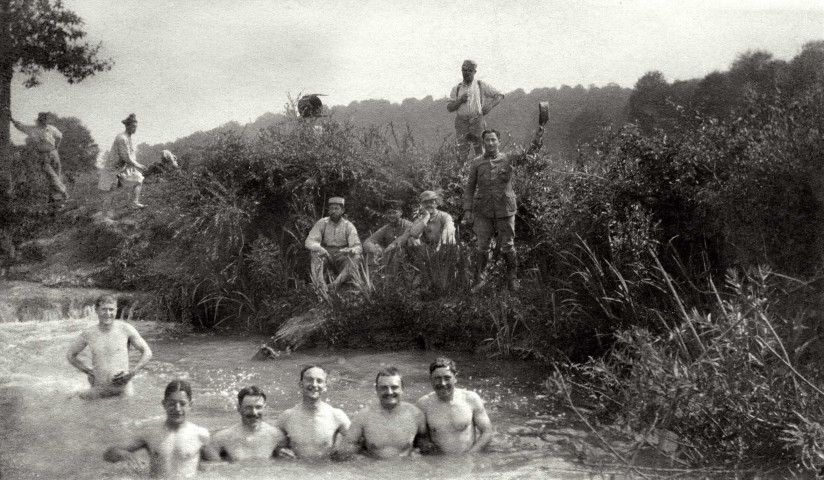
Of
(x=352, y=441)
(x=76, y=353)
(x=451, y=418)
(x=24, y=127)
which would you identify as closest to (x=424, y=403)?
(x=451, y=418)

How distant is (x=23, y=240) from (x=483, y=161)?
6.56 m

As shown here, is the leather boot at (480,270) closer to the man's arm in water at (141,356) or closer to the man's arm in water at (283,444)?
the man's arm in water at (283,444)

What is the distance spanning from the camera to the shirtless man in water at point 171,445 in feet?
18.6

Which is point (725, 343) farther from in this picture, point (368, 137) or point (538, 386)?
point (368, 137)

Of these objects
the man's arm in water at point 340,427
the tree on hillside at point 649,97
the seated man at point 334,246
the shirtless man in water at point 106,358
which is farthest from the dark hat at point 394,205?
the tree on hillside at point 649,97

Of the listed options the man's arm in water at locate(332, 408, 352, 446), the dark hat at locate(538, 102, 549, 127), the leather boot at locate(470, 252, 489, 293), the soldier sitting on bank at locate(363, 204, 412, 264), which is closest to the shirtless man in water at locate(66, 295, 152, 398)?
the man's arm in water at locate(332, 408, 352, 446)

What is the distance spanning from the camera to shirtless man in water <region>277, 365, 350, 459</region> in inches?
245

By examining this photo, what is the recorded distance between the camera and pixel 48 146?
30.5 ft

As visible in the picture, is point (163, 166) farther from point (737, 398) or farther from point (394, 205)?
point (737, 398)

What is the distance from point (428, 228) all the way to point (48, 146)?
494 cm

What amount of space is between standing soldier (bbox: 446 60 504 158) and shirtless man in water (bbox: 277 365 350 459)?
7066mm

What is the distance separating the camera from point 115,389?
24.8ft

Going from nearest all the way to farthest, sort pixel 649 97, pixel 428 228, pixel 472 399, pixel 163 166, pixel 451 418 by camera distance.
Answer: pixel 451 418, pixel 472 399, pixel 428 228, pixel 163 166, pixel 649 97

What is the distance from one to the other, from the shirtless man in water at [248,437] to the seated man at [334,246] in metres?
4.45
